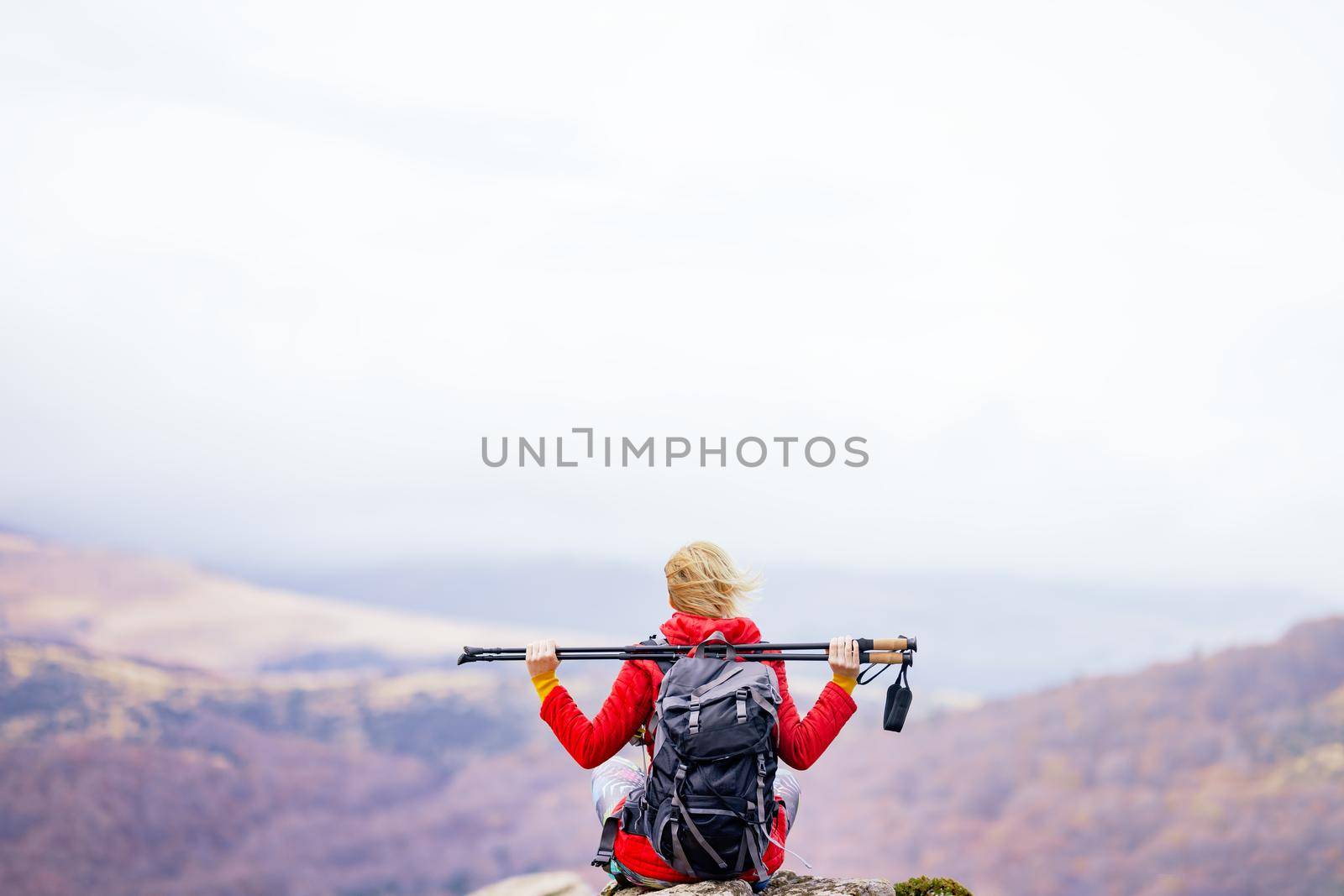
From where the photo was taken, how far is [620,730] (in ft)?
20.7

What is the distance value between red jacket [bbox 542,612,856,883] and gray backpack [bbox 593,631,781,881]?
0.10 m

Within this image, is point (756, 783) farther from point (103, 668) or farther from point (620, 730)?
point (103, 668)

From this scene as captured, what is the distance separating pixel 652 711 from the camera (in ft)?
21.1

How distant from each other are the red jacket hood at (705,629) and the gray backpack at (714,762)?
0.05 m

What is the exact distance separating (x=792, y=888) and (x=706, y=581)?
2195 millimetres

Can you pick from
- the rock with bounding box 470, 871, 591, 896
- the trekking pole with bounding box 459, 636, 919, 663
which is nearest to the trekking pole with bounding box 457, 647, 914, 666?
the trekking pole with bounding box 459, 636, 919, 663

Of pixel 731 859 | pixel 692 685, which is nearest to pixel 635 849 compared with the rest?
pixel 731 859

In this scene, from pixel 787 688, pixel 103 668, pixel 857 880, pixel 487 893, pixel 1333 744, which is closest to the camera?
pixel 787 688

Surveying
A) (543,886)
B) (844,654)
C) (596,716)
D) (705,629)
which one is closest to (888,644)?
(844,654)

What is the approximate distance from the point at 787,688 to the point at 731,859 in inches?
37.5

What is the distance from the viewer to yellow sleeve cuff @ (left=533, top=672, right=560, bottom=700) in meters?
6.40

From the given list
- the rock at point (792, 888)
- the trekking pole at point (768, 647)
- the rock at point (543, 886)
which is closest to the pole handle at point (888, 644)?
the trekking pole at point (768, 647)

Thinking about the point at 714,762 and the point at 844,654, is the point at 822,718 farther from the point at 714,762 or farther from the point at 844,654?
the point at 714,762

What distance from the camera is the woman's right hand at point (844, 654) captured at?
245 inches
